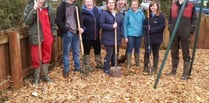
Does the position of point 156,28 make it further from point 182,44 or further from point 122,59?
point 122,59

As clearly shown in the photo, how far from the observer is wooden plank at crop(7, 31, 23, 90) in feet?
18.5

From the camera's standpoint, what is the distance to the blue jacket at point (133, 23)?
714 centimetres

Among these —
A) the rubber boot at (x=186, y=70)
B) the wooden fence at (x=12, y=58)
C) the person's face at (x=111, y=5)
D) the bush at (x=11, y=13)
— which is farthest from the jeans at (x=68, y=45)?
the rubber boot at (x=186, y=70)

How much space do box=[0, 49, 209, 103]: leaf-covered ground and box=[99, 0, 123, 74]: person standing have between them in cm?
44

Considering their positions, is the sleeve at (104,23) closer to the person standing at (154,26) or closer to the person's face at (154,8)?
the person standing at (154,26)

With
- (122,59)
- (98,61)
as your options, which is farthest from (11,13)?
(122,59)

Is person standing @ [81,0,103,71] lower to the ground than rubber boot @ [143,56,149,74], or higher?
higher

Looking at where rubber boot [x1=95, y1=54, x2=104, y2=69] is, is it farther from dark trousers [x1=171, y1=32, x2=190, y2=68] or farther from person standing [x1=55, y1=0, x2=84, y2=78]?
dark trousers [x1=171, y1=32, x2=190, y2=68]

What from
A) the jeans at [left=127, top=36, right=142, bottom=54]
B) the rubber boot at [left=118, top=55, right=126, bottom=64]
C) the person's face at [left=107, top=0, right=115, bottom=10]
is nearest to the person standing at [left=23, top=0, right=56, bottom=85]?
→ the person's face at [left=107, top=0, right=115, bottom=10]

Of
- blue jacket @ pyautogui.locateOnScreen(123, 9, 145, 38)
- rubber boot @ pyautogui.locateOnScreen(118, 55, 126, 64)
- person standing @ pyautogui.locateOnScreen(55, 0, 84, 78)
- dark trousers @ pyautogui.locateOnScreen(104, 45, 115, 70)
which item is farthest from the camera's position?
rubber boot @ pyautogui.locateOnScreen(118, 55, 126, 64)

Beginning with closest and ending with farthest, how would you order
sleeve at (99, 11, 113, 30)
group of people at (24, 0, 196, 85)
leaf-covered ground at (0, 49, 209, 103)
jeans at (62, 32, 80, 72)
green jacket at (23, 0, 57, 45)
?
1. leaf-covered ground at (0, 49, 209, 103)
2. green jacket at (23, 0, 57, 45)
3. group of people at (24, 0, 196, 85)
4. jeans at (62, 32, 80, 72)
5. sleeve at (99, 11, 113, 30)

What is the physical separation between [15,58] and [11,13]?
1.28 m

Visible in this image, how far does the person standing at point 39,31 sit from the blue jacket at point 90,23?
2.74 ft

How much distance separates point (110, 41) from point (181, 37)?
1.37 meters
